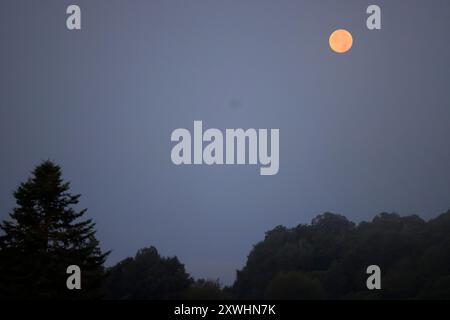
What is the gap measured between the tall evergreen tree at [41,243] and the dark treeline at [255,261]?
0.18 feet

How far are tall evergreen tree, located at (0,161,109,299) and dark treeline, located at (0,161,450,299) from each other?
54 mm

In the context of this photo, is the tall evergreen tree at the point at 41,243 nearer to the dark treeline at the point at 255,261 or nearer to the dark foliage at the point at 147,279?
the dark treeline at the point at 255,261

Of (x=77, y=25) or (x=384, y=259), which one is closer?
(x=77, y=25)

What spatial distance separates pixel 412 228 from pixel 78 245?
4623 cm

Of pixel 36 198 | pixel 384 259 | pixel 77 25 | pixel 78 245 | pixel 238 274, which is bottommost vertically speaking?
pixel 238 274

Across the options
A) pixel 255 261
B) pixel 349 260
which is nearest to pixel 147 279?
pixel 255 261

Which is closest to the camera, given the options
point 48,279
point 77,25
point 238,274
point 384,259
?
point 77,25

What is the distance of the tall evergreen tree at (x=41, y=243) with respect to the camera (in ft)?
86.6

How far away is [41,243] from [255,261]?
179 feet
